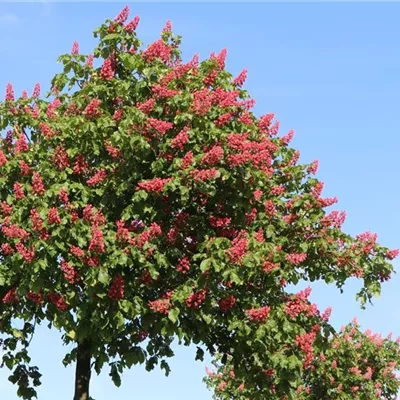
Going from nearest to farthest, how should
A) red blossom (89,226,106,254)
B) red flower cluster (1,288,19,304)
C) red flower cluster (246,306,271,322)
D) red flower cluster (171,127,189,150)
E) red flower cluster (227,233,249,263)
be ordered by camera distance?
red blossom (89,226,106,254)
red flower cluster (227,233,249,263)
red flower cluster (171,127,189,150)
red flower cluster (246,306,271,322)
red flower cluster (1,288,19,304)

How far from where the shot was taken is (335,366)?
107 feet

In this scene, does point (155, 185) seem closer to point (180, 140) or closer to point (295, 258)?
point (180, 140)

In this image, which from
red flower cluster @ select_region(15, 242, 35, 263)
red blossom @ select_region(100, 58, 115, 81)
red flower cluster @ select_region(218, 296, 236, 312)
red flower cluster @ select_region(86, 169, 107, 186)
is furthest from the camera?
red blossom @ select_region(100, 58, 115, 81)

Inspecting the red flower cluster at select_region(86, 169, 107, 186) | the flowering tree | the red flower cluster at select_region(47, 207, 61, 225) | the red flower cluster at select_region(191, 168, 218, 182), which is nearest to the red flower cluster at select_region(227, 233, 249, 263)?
the flowering tree

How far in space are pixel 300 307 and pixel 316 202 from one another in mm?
2931

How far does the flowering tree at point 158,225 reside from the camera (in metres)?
16.9

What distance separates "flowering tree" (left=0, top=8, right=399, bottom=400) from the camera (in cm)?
1686

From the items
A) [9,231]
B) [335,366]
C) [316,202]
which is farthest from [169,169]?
[335,366]

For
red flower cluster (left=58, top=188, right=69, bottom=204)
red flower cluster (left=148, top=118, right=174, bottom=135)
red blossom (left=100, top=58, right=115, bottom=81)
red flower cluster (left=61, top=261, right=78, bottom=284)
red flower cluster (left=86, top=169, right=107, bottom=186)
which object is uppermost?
red blossom (left=100, top=58, right=115, bottom=81)

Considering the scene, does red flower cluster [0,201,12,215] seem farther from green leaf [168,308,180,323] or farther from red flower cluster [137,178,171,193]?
green leaf [168,308,180,323]

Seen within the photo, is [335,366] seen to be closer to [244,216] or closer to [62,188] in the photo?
[244,216]

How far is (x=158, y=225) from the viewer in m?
17.5

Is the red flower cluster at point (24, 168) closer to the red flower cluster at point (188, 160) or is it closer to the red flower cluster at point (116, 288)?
the red flower cluster at point (116, 288)

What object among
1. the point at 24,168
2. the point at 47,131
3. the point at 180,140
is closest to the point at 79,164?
the point at 47,131
